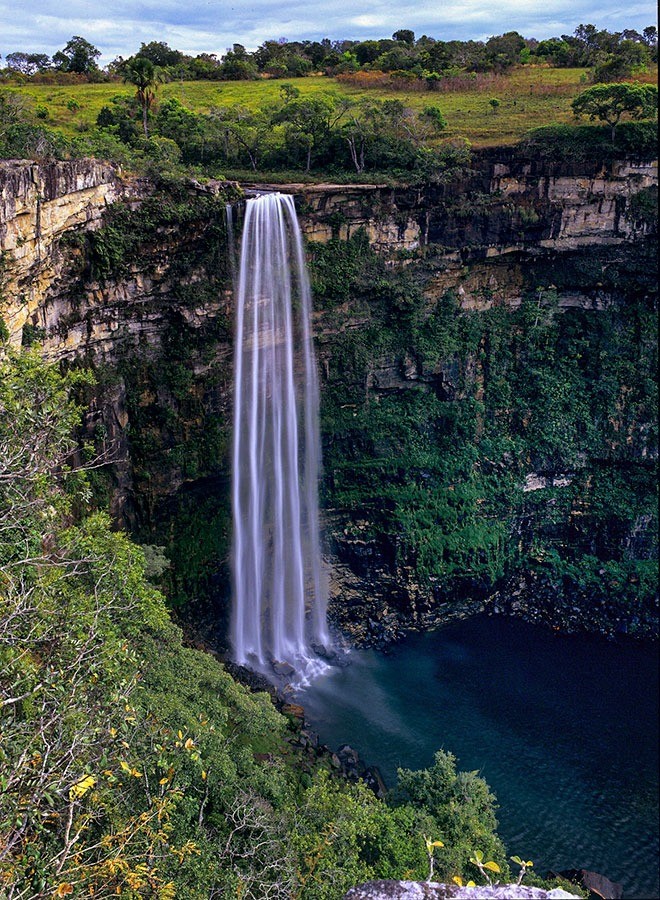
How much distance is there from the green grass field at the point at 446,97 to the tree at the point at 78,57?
1015 millimetres

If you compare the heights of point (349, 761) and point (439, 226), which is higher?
point (439, 226)

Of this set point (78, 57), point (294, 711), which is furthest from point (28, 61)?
point (294, 711)

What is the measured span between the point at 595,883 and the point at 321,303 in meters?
13.3

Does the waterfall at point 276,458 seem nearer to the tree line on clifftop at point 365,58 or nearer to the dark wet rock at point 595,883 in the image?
the dark wet rock at point 595,883

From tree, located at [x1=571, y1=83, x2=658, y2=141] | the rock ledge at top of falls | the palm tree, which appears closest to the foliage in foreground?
the rock ledge at top of falls

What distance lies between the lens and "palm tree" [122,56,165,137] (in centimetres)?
1956

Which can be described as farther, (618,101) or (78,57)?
(78,57)

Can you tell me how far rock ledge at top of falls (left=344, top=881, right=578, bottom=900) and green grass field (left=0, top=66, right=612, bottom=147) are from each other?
20.0 metres

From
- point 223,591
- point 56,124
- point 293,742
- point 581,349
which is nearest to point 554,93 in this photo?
point 581,349

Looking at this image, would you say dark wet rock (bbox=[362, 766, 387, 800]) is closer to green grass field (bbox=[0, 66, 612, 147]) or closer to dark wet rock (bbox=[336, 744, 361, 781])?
dark wet rock (bbox=[336, 744, 361, 781])

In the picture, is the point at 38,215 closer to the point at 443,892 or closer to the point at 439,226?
the point at 439,226

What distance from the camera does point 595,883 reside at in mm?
11438

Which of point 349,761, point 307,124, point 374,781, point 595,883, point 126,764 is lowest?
point 595,883

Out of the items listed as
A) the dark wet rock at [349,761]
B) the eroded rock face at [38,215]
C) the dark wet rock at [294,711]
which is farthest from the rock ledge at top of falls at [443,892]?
the dark wet rock at [294,711]
